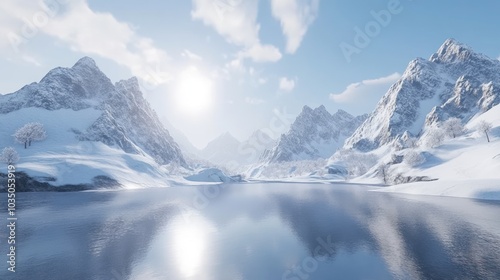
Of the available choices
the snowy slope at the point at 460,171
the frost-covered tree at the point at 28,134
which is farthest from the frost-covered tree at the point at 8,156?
the snowy slope at the point at 460,171

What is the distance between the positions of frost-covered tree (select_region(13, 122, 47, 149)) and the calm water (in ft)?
393

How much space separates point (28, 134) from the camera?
473 ft

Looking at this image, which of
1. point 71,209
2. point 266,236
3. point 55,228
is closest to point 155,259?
point 266,236

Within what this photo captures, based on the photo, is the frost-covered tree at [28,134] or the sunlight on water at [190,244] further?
the frost-covered tree at [28,134]

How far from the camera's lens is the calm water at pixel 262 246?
24.0 meters

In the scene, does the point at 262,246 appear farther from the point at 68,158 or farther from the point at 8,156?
the point at 68,158

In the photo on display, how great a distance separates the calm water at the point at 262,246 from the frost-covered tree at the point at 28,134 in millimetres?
119836

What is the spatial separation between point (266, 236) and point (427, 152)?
12799 centimetres

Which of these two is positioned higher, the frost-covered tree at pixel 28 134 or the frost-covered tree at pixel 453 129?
the frost-covered tree at pixel 453 129

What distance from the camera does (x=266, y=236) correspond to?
38.4 metres

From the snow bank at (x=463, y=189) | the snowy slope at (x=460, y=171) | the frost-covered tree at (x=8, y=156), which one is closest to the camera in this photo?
the snow bank at (x=463, y=189)

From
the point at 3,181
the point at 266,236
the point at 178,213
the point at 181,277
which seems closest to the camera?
the point at 181,277

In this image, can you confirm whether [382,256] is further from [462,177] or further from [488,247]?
[462,177]

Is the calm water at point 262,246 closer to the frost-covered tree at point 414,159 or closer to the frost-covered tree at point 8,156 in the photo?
the frost-covered tree at point 8,156
